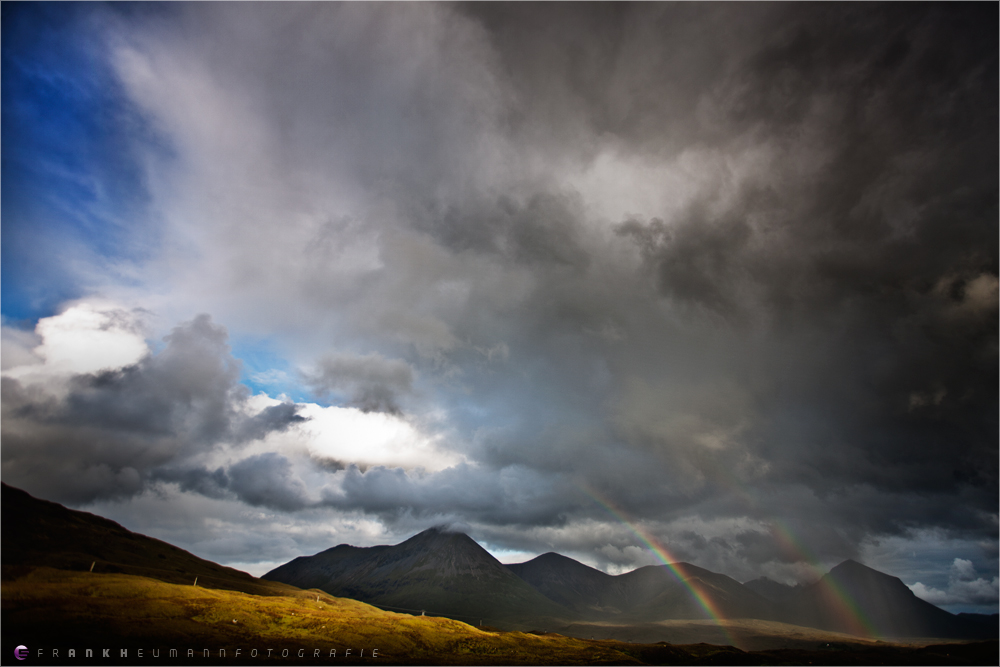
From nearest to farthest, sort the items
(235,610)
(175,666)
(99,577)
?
(175,666)
(235,610)
(99,577)

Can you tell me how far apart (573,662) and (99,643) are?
456 ft

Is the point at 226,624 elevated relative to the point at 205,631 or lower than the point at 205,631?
elevated

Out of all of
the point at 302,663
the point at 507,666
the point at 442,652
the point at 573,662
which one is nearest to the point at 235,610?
the point at 302,663

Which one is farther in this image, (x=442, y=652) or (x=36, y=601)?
(x=442, y=652)

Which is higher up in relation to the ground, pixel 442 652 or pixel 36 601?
pixel 36 601

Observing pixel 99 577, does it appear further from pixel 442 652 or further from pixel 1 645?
pixel 442 652

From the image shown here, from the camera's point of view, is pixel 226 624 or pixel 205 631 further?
pixel 226 624

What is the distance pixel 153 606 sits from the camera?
14875cm

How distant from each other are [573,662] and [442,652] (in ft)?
151

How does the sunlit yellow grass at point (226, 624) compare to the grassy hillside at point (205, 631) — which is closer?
the grassy hillside at point (205, 631)

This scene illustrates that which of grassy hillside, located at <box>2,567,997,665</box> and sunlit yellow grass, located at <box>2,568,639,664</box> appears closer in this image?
grassy hillside, located at <box>2,567,997,665</box>

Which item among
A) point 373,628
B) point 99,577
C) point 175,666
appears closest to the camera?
point 175,666

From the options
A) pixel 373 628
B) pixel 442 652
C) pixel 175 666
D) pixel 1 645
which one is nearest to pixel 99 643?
pixel 1 645

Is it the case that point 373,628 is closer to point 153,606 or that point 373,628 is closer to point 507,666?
point 507,666
